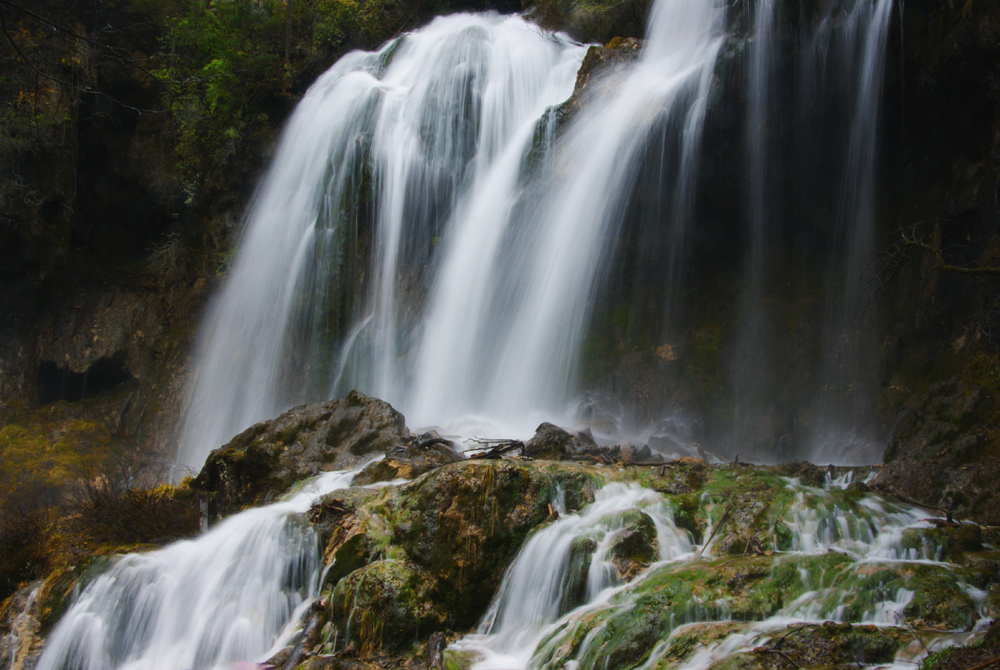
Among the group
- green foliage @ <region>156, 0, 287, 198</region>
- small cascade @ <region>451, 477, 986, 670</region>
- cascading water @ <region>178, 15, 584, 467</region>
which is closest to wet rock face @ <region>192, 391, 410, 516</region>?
cascading water @ <region>178, 15, 584, 467</region>

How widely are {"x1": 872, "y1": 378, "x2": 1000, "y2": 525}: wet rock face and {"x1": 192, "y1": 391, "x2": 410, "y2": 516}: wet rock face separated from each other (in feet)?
17.7

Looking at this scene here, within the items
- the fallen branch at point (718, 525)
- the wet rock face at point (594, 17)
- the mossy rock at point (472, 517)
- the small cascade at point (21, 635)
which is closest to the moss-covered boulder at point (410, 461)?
the mossy rock at point (472, 517)

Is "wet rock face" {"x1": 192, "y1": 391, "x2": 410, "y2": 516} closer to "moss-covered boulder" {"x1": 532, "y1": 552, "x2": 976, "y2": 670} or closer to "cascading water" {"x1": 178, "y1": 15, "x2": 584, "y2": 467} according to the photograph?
"cascading water" {"x1": 178, "y1": 15, "x2": 584, "y2": 467}

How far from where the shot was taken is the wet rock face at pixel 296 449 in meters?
7.80

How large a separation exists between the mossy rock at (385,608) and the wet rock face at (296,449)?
2.67 m

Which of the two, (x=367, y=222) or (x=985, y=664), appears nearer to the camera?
(x=985, y=664)

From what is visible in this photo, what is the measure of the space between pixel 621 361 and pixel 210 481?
5.98 m

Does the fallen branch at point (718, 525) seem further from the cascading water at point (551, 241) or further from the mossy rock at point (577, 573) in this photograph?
the cascading water at point (551, 241)

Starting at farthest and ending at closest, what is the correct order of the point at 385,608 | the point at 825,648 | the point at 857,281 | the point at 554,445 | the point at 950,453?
the point at 857,281 → the point at 554,445 → the point at 950,453 → the point at 385,608 → the point at 825,648

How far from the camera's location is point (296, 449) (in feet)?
27.0

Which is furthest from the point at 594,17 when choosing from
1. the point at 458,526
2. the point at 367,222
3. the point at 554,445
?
the point at 458,526

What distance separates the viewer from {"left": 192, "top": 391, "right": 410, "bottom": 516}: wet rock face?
780 cm

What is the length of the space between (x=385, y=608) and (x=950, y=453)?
522cm

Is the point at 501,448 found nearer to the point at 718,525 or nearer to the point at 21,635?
the point at 718,525
